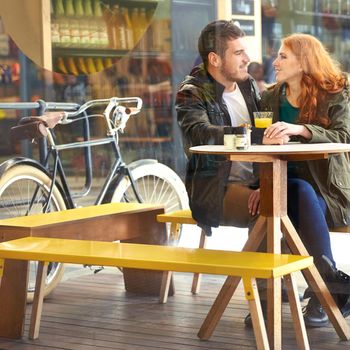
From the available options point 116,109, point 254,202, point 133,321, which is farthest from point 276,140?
point 133,321

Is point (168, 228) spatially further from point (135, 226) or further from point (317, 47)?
point (317, 47)

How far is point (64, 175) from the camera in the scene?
4.71m

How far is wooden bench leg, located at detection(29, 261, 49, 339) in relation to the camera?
178 inches

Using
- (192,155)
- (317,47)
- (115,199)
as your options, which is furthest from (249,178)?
(115,199)

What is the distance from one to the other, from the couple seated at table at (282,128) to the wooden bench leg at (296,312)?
0.03m

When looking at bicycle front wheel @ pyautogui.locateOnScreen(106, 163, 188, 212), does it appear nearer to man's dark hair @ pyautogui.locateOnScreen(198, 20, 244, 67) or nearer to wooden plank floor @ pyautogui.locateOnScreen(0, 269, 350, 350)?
wooden plank floor @ pyautogui.locateOnScreen(0, 269, 350, 350)

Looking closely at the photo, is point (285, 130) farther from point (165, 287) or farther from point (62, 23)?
point (62, 23)

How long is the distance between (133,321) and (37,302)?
0.38 m

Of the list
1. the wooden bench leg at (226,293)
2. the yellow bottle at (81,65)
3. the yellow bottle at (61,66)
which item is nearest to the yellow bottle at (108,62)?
the yellow bottle at (81,65)

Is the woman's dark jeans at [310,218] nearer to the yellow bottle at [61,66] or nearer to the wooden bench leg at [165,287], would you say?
the wooden bench leg at [165,287]

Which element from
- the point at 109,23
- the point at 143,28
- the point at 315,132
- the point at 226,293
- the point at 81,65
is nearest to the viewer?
the point at 315,132

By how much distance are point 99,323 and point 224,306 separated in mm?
589

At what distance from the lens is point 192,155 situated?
13.5 feet

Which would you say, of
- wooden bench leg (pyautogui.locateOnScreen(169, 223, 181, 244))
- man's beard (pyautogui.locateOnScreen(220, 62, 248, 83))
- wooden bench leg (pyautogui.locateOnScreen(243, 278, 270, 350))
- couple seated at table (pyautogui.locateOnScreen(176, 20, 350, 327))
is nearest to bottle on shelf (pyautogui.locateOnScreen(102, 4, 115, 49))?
couple seated at table (pyautogui.locateOnScreen(176, 20, 350, 327))
